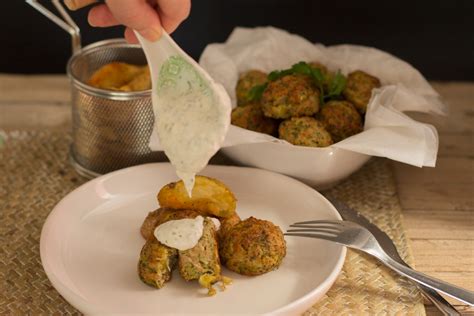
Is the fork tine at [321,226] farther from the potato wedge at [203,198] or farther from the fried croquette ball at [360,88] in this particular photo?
the fried croquette ball at [360,88]

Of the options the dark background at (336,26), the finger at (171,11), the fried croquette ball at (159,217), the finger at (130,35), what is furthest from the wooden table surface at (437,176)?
the finger at (171,11)

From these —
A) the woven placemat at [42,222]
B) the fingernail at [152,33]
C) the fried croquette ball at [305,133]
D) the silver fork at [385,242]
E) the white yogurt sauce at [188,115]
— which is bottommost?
the woven placemat at [42,222]

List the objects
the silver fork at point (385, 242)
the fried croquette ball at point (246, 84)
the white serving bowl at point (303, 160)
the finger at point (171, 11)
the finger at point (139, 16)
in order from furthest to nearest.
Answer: the fried croquette ball at point (246, 84) → the white serving bowl at point (303, 160) → the silver fork at point (385, 242) → the finger at point (171, 11) → the finger at point (139, 16)

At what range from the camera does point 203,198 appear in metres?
1.68

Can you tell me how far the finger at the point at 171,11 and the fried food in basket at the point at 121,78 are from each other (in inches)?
20.9

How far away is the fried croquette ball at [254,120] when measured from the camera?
193 centimetres

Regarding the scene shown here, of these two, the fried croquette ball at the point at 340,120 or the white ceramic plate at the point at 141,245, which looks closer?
the white ceramic plate at the point at 141,245

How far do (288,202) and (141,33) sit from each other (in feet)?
1.90

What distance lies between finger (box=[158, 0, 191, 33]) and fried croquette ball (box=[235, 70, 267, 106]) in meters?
0.59

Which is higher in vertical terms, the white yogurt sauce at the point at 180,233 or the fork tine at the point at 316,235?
the white yogurt sauce at the point at 180,233

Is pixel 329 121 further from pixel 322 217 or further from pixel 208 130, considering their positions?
pixel 208 130

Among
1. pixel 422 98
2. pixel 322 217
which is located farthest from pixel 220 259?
pixel 422 98

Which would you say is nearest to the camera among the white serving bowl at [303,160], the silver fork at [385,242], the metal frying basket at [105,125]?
the silver fork at [385,242]

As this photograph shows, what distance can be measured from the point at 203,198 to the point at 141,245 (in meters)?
0.16
